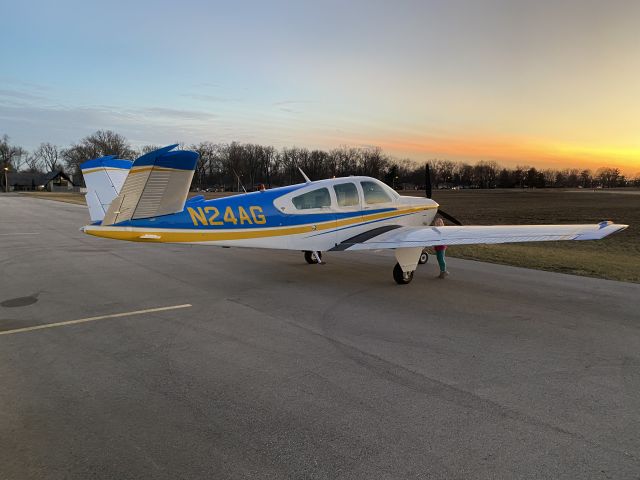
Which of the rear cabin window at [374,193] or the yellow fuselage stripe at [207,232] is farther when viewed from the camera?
the rear cabin window at [374,193]

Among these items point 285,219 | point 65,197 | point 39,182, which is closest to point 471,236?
point 285,219

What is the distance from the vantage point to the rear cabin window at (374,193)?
953 cm

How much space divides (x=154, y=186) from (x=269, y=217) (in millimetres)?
2360

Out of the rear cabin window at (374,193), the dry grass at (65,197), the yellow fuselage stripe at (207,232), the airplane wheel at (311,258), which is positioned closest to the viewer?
the yellow fuselage stripe at (207,232)

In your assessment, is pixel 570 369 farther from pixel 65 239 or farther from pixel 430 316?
pixel 65 239

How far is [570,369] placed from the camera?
14.9 feet

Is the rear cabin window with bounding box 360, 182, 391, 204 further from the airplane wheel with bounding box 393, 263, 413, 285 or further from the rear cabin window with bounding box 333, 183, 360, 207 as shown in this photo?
the airplane wheel with bounding box 393, 263, 413, 285

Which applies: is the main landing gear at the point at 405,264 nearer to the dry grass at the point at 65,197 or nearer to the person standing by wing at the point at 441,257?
the person standing by wing at the point at 441,257

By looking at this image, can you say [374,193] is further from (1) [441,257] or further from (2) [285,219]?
(2) [285,219]

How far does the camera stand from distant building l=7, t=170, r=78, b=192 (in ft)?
425

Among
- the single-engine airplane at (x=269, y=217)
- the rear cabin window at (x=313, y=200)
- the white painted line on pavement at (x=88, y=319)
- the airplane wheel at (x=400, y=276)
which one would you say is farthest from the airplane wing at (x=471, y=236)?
the white painted line on pavement at (x=88, y=319)

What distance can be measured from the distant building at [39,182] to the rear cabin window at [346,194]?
5635 inches

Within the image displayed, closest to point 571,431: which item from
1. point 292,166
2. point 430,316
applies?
point 430,316

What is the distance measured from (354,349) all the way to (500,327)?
238 centimetres
